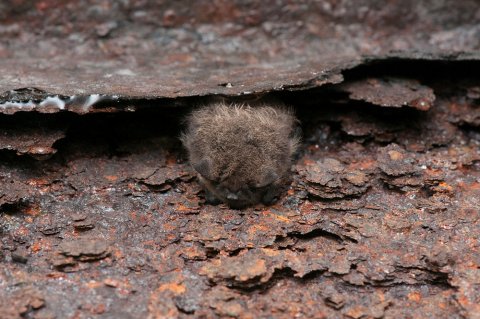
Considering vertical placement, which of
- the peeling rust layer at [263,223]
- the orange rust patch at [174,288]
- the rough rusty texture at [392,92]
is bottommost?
the orange rust patch at [174,288]

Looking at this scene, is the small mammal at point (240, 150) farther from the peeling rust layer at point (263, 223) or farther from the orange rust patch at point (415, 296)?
the orange rust patch at point (415, 296)

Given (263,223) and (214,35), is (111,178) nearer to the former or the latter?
(263,223)

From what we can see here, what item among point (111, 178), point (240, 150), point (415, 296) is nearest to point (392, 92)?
point (240, 150)

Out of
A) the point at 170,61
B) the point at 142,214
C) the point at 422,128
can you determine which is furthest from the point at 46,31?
the point at 422,128

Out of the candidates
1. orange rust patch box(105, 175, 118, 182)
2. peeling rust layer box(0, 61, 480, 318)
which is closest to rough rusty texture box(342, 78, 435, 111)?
peeling rust layer box(0, 61, 480, 318)

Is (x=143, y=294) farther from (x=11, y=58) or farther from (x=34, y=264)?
(x=11, y=58)

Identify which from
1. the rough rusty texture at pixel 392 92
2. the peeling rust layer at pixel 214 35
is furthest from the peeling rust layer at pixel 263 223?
the peeling rust layer at pixel 214 35

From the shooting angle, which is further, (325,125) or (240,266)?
(325,125)
